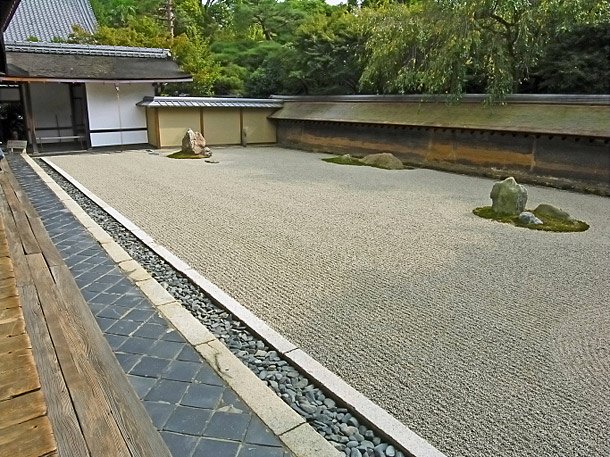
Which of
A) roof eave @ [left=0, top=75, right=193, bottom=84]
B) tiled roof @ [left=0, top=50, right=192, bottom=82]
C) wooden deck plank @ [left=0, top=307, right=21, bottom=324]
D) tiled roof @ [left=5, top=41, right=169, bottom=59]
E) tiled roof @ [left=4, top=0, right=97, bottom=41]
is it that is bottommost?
wooden deck plank @ [left=0, top=307, right=21, bottom=324]

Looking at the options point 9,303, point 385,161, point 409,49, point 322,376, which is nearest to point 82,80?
point 385,161

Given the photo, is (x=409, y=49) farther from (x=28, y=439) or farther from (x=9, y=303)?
(x=28, y=439)

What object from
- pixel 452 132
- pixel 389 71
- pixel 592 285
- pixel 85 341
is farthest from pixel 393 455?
pixel 389 71

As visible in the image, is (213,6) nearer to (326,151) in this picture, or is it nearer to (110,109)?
(110,109)

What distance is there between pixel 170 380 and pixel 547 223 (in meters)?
5.55

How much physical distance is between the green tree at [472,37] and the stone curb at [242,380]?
28.9 feet

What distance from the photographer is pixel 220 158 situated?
43.2ft

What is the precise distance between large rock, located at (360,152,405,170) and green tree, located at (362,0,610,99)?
1.85m

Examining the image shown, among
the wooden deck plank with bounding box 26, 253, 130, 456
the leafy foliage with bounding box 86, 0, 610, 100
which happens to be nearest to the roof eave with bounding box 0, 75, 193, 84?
the leafy foliage with bounding box 86, 0, 610, 100

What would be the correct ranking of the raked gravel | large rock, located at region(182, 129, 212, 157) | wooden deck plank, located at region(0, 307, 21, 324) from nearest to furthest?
wooden deck plank, located at region(0, 307, 21, 324) < the raked gravel < large rock, located at region(182, 129, 212, 157)

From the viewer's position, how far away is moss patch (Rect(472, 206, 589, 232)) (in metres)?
5.87

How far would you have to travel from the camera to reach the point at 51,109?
15578 mm

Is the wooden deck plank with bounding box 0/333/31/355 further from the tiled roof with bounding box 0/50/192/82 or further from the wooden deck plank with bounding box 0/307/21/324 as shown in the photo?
the tiled roof with bounding box 0/50/192/82

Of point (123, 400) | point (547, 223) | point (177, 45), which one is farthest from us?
point (177, 45)
